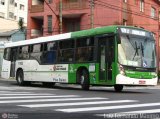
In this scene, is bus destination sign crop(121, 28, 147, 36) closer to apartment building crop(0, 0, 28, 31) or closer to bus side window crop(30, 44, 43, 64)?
bus side window crop(30, 44, 43, 64)

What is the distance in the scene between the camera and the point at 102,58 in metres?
21.3

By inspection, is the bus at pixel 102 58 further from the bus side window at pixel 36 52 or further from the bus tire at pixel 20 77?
the bus tire at pixel 20 77

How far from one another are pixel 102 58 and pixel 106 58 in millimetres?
262

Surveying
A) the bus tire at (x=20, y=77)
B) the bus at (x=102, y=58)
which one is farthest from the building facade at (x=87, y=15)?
the bus at (x=102, y=58)

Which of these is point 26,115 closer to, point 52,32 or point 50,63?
point 50,63

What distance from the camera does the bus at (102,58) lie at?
67.8 feet

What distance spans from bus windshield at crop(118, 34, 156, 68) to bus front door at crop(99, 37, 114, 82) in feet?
1.79

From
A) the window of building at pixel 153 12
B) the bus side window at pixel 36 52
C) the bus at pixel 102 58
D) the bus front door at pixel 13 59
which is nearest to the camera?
the bus at pixel 102 58

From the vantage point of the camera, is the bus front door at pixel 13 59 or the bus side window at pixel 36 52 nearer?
the bus side window at pixel 36 52

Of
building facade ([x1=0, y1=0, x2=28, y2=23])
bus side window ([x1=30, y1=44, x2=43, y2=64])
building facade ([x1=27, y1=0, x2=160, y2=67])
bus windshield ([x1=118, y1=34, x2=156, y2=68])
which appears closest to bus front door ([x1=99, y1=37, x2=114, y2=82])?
bus windshield ([x1=118, y1=34, x2=156, y2=68])

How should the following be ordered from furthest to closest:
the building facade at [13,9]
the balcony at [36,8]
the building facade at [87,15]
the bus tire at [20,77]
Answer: the building facade at [13,9]
the balcony at [36,8]
the building facade at [87,15]
the bus tire at [20,77]

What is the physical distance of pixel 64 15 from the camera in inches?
2131

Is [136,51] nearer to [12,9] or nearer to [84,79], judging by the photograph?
[84,79]

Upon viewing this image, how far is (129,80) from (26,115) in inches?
435
